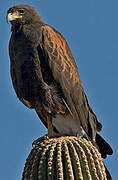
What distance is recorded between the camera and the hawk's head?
7.41 metres

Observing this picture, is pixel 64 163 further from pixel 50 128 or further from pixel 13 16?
pixel 13 16

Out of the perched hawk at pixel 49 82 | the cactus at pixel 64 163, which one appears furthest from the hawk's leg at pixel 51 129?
the cactus at pixel 64 163

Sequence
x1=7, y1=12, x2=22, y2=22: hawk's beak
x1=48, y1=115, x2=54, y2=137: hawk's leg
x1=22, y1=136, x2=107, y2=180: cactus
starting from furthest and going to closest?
x1=7, y1=12, x2=22, y2=22: hawk's beak → x1=48, y1=115, x2=54, y2=137: hawk's leg → x1=22, y1=136, x2=107, y2=180: cactus

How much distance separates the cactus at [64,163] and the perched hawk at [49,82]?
1.54 m

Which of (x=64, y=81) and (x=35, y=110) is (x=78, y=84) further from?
(x=35, y=110)

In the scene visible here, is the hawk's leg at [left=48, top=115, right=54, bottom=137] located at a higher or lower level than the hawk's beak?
lower

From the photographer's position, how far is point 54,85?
7102 mm

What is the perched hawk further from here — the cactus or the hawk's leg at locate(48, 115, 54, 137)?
the cactus

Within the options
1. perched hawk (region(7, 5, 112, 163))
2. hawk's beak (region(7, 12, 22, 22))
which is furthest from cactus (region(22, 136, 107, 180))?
hawk's beak (region(7, 12, 22, 22))

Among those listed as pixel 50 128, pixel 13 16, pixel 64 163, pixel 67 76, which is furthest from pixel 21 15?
pixel 64 163

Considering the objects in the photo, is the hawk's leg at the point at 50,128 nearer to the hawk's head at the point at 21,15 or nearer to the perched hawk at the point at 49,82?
the perched hawk at the point at 49,82

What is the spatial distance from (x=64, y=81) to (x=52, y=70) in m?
0.27

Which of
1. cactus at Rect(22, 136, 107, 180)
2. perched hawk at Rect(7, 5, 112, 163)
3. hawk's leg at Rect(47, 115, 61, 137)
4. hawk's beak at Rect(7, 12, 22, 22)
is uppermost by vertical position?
hawk's beak at Rect(7, 12, 22, 22)

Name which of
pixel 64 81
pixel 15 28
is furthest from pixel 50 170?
pixel 15 28
